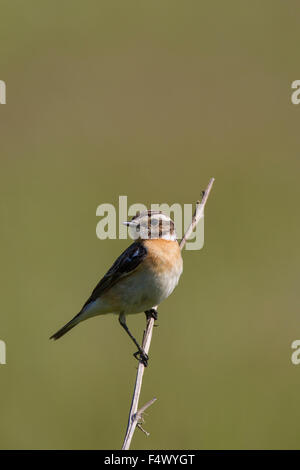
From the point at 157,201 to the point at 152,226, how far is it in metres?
5.88

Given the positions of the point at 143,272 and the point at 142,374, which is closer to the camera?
the point at 142,374

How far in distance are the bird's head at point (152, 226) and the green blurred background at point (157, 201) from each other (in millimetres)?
2573

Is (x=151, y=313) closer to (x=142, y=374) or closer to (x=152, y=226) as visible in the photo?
(x=152, y=226)

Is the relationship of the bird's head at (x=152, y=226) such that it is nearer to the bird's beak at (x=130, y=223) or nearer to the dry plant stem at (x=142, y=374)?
the bird's beak at (x=130, y=223)

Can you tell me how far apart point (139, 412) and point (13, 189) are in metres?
8.76

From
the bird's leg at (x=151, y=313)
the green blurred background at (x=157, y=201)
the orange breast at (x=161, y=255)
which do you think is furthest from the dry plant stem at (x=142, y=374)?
the green blurred background at (x=157, y=201)

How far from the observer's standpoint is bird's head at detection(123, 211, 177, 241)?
5848mm

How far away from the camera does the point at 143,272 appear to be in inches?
237

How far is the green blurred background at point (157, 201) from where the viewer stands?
8.30m

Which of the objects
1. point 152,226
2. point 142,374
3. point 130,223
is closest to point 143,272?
point 152,226

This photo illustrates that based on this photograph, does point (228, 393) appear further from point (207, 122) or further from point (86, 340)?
point (207, 122)

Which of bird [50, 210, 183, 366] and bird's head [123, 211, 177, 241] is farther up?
bird's head [123, 211, 177, 241]

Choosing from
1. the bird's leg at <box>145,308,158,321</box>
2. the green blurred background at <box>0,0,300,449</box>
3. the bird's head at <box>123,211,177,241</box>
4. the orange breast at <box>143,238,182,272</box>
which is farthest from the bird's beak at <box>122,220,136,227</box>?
the green blurred background at <box>0,0,300,449</box>

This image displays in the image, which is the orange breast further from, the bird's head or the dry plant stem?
the dry plant stem
